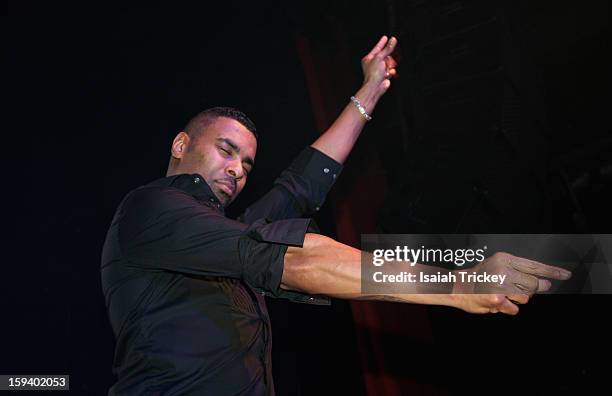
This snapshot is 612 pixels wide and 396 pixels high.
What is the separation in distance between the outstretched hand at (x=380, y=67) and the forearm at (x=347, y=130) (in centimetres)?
3

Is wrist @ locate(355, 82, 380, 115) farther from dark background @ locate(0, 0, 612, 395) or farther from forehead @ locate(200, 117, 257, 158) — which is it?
dark background @ locate(0, 0, 612, 395)

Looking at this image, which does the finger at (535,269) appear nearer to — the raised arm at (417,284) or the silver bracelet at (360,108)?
the raised arm at (417,284)

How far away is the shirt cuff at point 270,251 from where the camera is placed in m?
0.82

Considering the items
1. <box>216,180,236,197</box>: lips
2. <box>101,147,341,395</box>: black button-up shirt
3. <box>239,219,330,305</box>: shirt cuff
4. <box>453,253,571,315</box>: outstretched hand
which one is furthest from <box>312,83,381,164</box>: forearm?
<box>453,253,571,315</box>: outstretched hand

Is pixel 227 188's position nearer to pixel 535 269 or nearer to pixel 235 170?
pixel 235 170

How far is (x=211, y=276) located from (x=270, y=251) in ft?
0.79

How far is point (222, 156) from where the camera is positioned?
1.51 meters

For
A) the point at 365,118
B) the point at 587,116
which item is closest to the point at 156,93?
the point at 365,118

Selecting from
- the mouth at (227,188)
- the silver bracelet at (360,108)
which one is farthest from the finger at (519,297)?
the silver bracelet at (360,108)

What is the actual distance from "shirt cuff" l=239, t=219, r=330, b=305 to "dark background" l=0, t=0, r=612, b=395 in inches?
53.0

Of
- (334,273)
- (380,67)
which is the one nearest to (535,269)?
(334,273)

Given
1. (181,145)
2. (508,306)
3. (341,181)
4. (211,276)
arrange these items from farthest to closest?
(341,181), (181,145), (211,276), (508,306)

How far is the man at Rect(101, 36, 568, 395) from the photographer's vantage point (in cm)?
81

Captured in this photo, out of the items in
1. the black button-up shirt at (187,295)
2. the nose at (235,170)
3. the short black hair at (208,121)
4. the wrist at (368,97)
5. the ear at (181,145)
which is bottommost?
the black button-up shirt at (187,295)
